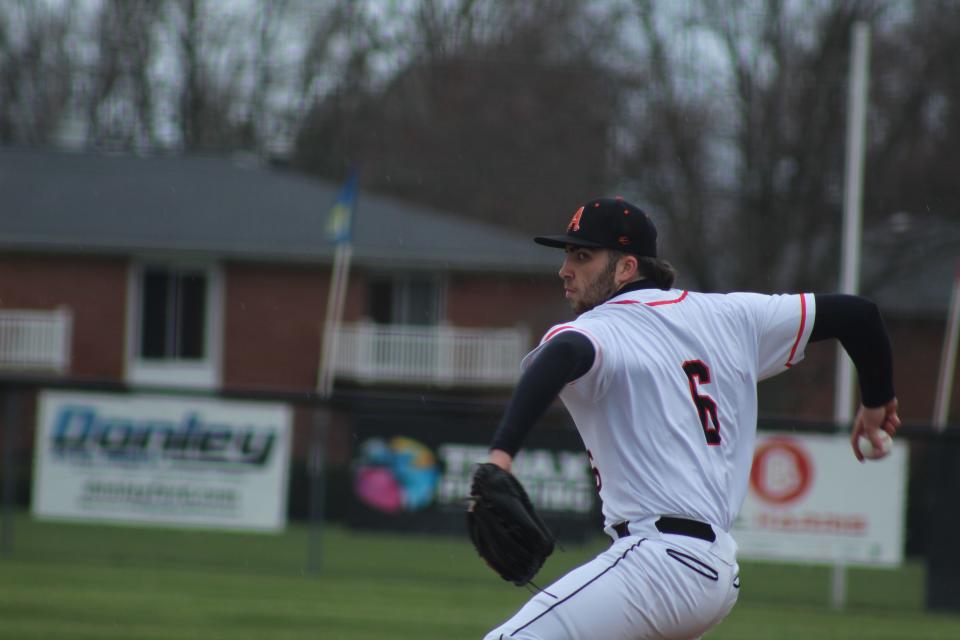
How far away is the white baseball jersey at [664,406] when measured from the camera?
3.26 metres

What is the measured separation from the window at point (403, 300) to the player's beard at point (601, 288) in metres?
24.4

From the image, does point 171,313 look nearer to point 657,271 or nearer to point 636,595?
point 657,271

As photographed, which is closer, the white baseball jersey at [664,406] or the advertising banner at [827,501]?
the white baseball jersey at [664,406]

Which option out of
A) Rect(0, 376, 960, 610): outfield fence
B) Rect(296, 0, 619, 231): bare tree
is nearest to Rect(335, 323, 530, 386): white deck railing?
Rect(296, 0, 619, 231): bare tree

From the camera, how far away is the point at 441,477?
1198cm

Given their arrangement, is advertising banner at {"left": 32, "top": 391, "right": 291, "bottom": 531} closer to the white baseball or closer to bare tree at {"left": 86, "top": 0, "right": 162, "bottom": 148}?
the white baseball

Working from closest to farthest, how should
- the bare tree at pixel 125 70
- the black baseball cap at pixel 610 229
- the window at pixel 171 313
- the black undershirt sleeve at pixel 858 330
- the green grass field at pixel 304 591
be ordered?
the black baseball cap at pixel 610 229 < the black undershirt sleeve at pixel 858 330 < the green grass field at pixel 304 591 < the window at pixel 171 313 < the bare tree at pixel 125 70

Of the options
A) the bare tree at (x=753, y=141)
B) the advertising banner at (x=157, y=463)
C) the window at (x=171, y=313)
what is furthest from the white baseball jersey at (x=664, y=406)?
the window at (x=171, y=313)

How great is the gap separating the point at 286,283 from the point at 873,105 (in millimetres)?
12109

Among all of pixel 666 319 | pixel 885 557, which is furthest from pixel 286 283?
pixel 666 319

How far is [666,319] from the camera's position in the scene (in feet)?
11.0

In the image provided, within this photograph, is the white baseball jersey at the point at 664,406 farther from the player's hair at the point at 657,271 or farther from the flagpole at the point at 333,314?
the flagpole at the point at 333,314

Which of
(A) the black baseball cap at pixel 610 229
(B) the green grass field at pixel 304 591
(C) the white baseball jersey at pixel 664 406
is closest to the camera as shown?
(C) the white baseball jersey at pixel 664 406

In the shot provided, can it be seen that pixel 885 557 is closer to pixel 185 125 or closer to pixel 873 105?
pixel 873 105
